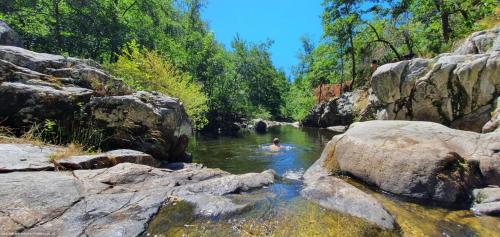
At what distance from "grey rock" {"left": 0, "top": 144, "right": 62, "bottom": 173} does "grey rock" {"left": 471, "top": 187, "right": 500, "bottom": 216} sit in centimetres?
800

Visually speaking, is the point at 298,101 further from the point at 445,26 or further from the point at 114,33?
the point at 114,33

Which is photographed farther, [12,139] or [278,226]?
[12,139]

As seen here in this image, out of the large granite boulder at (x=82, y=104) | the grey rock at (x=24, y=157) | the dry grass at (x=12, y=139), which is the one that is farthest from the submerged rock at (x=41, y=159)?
the large granite boulder at (x=82, y=104)

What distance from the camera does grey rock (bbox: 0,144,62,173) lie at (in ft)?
17.3

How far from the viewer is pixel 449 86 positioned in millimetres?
12164

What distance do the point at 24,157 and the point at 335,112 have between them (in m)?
29.5

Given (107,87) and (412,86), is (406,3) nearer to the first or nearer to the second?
(412,86)

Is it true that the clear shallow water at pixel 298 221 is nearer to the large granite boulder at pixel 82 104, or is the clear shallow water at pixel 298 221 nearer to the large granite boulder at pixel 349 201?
the large granite boulder at pixel 349 201

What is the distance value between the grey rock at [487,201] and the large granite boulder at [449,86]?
20.8 ft

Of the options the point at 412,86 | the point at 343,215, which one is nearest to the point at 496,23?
the point at 412,86

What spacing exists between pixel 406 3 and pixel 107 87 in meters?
25.2

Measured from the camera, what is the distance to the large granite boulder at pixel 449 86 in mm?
10930

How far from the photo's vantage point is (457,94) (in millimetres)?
11945

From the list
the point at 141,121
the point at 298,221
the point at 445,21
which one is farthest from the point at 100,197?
the point at 445,21
